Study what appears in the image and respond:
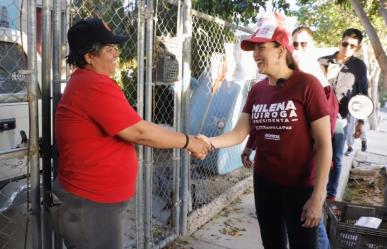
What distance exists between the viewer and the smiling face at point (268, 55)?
7.95 feet

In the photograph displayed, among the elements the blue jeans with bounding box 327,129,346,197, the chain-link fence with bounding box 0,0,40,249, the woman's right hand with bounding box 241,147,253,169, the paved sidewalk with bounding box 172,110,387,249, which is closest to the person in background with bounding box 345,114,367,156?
the blue jeans with bounding box 327,129,346,197

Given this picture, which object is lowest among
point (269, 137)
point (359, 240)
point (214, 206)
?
point (214, 206)

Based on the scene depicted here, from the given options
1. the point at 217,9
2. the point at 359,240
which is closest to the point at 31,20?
the point at 359,240

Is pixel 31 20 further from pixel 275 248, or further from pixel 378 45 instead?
pixel 378 45

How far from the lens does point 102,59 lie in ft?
7.22

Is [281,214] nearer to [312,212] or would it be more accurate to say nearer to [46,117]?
[312,212]

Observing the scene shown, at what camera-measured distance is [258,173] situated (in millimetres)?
2734

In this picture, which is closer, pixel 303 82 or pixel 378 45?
pixel 303 82

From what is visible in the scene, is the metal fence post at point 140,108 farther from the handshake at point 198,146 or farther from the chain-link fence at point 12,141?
the chain-link fence at point 12,141

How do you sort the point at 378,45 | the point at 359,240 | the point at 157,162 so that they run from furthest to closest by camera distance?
the point at 157,162 → the point at 378,45 → the point at 359,240

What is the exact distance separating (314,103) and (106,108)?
121 cm

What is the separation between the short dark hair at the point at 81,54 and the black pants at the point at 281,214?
138cm

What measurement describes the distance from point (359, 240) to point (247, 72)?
3.04 m

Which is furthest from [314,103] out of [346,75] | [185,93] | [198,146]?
[346,75]
